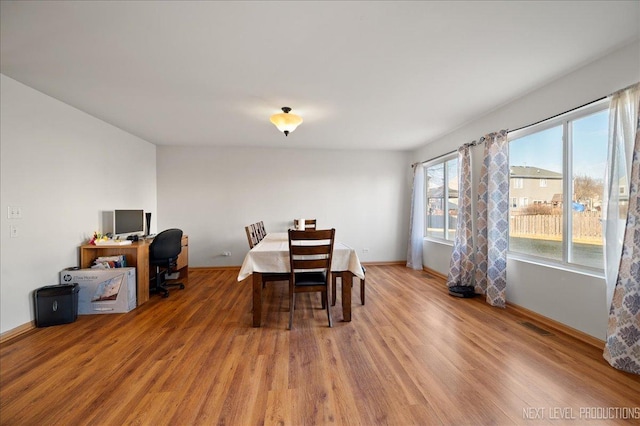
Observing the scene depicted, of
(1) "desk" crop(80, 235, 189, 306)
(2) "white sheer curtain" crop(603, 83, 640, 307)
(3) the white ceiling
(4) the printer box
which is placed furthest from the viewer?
(1) "desk" crop(80, 235, 189, 306)

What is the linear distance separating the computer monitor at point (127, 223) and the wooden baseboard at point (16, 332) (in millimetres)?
1281

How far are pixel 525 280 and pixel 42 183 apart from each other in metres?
5.53

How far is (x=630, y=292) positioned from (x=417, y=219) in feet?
11.0

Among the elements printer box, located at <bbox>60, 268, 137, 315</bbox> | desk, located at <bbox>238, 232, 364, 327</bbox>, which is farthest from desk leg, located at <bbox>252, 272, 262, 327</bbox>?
printer box, located at <bbox>60, 268, 137, 315</bbox>

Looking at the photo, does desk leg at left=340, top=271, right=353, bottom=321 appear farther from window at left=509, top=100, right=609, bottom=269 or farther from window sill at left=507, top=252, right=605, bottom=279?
window at left=509, top=100, right=609, bottom=269

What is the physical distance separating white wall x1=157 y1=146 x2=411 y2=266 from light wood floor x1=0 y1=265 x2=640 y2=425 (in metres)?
2.33

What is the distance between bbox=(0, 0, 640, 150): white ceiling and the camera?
1.60 m

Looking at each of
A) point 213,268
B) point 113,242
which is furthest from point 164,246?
point 213,268

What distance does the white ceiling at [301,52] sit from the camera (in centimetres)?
160

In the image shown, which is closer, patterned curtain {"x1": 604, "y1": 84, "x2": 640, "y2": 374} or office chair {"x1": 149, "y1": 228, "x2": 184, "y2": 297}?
patterned curtain {"x1": 604, "y1": 84, "x2": 640, "y2": 374}

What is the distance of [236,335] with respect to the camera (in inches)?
93.8

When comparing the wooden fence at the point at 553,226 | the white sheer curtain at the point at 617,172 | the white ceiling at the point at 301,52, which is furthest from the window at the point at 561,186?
the white ceiling at the point at 301,52

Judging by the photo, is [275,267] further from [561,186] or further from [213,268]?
[561,186]

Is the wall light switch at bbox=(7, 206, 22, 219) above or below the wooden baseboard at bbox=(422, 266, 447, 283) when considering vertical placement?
above
